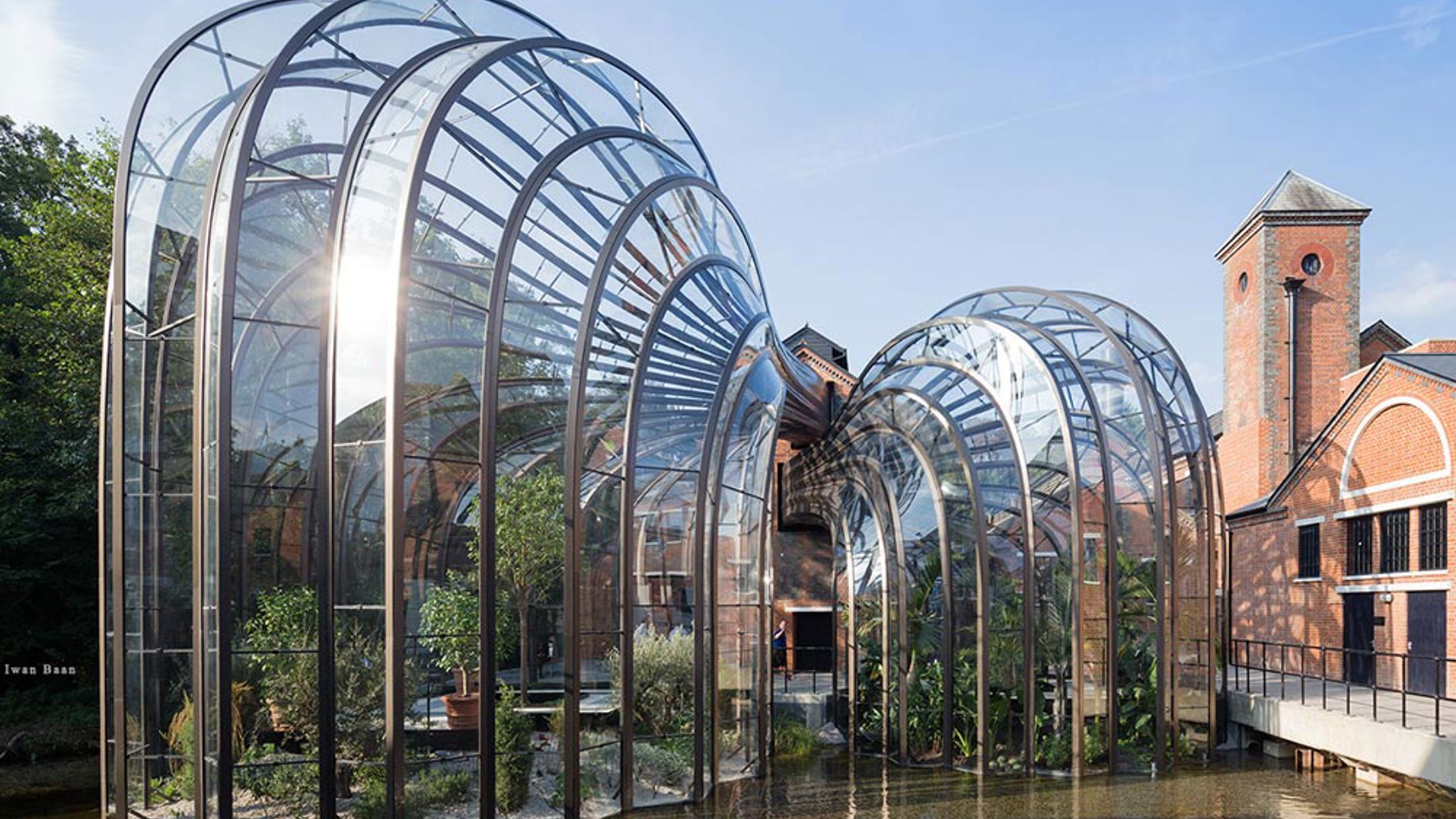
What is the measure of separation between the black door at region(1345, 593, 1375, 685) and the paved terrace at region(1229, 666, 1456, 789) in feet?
1.41


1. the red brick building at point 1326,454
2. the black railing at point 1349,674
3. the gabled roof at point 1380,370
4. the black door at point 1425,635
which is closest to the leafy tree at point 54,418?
the black railing at point 1349,674

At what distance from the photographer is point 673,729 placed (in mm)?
14570

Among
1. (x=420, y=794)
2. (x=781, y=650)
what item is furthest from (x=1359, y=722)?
(x=781, y=650)

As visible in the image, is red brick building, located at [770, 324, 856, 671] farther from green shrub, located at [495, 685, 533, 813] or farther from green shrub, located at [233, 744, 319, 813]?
green shrub, located at [233, 744, 319, 813]

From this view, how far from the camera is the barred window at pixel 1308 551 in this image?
22.9 m

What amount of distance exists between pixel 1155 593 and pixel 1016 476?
105 inches

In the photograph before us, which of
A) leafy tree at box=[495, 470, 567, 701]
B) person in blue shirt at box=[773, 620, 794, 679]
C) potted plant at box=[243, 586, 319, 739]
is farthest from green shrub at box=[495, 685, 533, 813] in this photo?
person in blue shirt at box=[773, 620, 794, 679]

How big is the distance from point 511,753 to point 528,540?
7.14 ft

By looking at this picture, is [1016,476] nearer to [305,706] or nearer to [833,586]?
[833,586]

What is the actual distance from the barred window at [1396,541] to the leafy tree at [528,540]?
14.7 meters

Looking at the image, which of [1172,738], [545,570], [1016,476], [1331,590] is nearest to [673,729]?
[545,570]

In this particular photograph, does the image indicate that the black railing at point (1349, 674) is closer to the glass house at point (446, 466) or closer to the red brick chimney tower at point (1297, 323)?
the glass house at point (446, 466)

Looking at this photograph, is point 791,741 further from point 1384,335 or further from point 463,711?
point 1384,335

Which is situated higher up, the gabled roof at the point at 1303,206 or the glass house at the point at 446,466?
the gabled roof at the point at 1303,206
